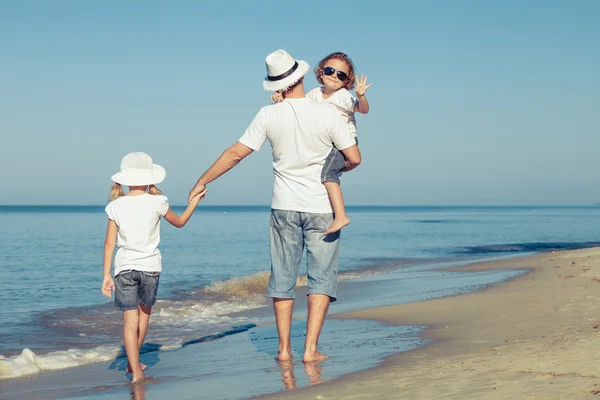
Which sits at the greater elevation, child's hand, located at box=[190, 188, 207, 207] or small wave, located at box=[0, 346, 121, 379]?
child's hand, located at box=[190, 188, 207, 207]

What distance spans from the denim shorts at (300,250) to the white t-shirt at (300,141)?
0.08 meters

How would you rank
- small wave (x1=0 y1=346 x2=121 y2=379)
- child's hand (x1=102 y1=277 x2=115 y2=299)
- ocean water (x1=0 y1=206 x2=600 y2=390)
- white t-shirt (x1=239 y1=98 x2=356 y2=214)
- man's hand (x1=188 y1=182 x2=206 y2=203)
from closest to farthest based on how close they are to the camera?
child's hand (x1=102 y1=277 x2=115 y2=299)
white t-shirt (x1=239 y1=98 x2=356 y2=214)
man's hand (x1=188 y1=182 x2=206 y2=203)
small wave (x1=0 y1=346 x2=121 y2=379)
ocean water (x1=0 y1=206 x2=600 y2=390)

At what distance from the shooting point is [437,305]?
8.66m

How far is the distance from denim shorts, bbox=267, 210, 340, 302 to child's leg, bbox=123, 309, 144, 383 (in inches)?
38.0

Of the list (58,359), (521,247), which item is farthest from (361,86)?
(521,247)

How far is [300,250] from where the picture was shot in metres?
5.22

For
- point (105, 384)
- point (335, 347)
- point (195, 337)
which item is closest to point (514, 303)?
point (335, 347)

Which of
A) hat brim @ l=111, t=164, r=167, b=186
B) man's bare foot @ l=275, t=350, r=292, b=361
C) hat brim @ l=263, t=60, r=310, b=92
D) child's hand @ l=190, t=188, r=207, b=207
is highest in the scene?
hat brim @ l=263, t=60, r=310, b=92

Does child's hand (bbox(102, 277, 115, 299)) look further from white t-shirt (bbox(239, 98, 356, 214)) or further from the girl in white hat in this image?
white t-shirt (bbox(239, 98, 356, 214))

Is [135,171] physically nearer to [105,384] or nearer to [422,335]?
[105,384]

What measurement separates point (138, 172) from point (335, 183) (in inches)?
54.0

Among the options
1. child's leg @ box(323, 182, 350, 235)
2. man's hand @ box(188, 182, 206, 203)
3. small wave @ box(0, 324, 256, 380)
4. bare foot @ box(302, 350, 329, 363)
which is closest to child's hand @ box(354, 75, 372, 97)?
child's leg @ box(323, 182, 350, 235)

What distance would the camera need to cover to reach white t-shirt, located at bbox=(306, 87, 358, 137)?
17.4 ft

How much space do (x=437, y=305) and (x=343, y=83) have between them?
4.19m
